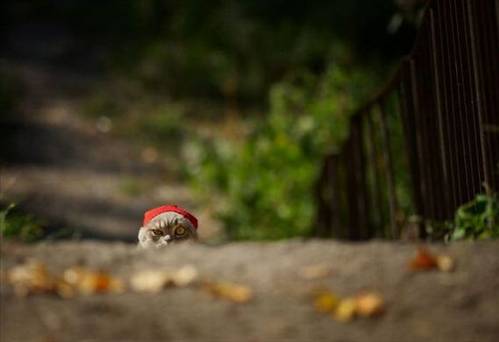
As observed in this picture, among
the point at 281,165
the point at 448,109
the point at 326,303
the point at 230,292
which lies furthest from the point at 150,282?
the point at 281,165

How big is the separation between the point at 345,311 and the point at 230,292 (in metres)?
0.35

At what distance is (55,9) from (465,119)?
13.2 m

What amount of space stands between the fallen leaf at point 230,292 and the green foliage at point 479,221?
1.11 metres

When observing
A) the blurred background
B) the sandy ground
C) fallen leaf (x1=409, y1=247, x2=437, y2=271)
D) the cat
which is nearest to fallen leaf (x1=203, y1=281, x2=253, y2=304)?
fallen leaf (x1=409, y1=247, x2=437, y2=271)

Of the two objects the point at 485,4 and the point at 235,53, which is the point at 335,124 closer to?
the point at 235,53

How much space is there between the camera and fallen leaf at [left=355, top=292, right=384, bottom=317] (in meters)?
2.65

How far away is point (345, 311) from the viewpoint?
2631mm

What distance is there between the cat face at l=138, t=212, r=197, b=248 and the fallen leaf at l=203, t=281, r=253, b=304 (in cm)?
141

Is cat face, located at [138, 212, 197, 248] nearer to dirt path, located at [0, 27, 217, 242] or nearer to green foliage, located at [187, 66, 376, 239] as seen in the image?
green foliage, located at [187, 66, 376, 239]

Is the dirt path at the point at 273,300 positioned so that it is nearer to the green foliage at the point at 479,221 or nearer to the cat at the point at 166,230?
the green foliage at the point at 479,221

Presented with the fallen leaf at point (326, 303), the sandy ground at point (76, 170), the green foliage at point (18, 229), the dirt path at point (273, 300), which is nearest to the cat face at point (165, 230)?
the green foliage at point (18, 229)

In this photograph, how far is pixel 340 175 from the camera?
25.1ft

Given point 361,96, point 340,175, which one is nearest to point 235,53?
point 361,96

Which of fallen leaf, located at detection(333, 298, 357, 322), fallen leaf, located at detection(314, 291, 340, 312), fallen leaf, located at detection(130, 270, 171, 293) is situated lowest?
fallen leaf, located at detection(333, 298, 357, 322)
